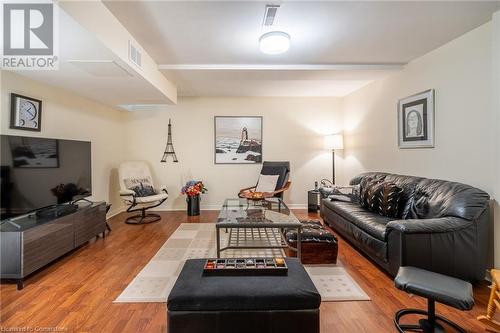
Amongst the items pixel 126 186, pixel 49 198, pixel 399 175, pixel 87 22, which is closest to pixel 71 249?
pixel 49 198

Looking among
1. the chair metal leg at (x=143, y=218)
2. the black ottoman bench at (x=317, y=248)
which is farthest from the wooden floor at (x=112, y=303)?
the chair metal leg at (x=143, y=218)

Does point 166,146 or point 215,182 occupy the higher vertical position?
point 166,146

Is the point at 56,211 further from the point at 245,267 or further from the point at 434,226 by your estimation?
the point at 434,226

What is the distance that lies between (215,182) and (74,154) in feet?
8.68

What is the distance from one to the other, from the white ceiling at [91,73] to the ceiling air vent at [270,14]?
4.62 feet

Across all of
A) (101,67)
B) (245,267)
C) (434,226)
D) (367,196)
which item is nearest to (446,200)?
(434,226)

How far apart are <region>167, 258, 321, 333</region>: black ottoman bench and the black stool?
0.64 metres

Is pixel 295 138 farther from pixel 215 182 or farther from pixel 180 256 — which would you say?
pixel 180 256

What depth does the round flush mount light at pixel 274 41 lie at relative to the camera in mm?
2433

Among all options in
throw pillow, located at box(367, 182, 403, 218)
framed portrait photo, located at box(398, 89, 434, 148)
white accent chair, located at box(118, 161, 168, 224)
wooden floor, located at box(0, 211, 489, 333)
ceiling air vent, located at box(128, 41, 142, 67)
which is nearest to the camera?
wooden floor, located at box(0, 211, 489, 333)

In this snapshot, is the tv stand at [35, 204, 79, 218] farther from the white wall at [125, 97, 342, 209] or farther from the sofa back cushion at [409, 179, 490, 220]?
the sofa back cushion at [409, 179, 490, 220]

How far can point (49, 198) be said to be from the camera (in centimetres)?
275

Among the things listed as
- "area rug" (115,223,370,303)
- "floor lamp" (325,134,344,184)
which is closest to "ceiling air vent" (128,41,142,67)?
"area rug" (115,223,370,303)

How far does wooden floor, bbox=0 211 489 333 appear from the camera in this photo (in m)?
1.73
